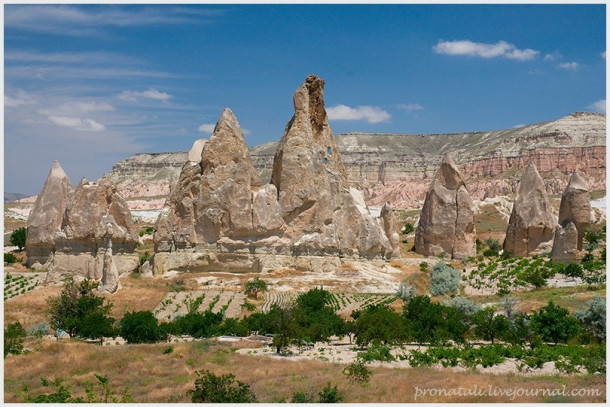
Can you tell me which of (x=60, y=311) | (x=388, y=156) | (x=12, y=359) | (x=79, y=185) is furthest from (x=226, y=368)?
(x=388, y=156)

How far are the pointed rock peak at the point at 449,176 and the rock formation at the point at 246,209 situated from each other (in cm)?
1343

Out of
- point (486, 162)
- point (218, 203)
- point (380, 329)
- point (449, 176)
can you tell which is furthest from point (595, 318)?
point (486, 162)

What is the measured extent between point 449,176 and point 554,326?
32555 mm

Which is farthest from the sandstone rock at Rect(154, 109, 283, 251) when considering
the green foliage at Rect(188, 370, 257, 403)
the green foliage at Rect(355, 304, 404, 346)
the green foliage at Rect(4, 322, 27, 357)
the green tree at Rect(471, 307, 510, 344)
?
the green foliage at Rect(188, 370, 257, 403)

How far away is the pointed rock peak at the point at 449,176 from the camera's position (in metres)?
55.2

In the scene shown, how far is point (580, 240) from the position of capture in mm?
43625

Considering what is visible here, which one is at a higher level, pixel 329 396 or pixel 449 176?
pixel 449 176

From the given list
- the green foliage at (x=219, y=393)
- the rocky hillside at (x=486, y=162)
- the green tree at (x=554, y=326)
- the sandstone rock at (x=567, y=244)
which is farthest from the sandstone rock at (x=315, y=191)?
the rocky hillside at (x=486, y=162)

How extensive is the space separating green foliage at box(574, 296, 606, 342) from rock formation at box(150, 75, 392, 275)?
20.3 metres

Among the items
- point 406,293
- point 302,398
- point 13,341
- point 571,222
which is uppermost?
point 571,222

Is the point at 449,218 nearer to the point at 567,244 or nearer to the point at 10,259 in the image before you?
the point at 567,244

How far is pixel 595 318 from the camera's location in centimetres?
2425

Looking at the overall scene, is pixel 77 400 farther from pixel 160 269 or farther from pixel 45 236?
pixel 45 236

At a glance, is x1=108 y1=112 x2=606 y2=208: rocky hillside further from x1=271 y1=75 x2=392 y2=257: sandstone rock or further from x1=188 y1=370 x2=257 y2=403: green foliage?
x1=188 y1=370 x2=257 y2=403: green foliage
